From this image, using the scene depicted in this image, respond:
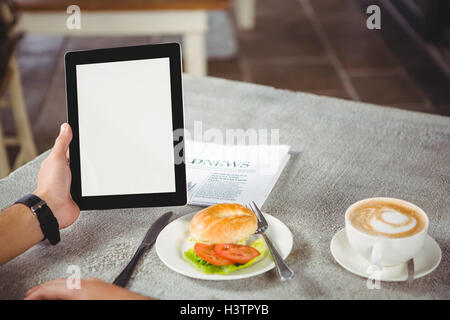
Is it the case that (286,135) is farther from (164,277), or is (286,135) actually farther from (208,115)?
(164,277)

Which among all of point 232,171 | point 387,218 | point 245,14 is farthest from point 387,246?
point 245,14

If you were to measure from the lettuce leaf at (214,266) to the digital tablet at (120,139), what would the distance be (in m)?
0.13

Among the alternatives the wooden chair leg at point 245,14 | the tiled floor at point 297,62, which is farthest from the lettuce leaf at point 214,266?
the wooden chair leg at point 245,14

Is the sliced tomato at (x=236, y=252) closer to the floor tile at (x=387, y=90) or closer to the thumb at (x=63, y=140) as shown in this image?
the thumb at (x=63, y=140)

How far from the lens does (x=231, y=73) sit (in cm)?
342

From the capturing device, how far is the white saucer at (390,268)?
28.2 inches

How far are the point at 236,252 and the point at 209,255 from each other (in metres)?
0.04

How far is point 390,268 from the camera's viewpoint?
2.39 ft

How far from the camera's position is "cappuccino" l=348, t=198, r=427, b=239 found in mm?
699

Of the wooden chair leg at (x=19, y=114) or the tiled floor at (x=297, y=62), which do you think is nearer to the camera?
the wooden chair leg at (x=19, y=114)

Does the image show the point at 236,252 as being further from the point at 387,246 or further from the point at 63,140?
the point at 63,140

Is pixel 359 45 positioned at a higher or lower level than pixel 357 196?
lower

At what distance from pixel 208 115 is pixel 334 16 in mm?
3267
